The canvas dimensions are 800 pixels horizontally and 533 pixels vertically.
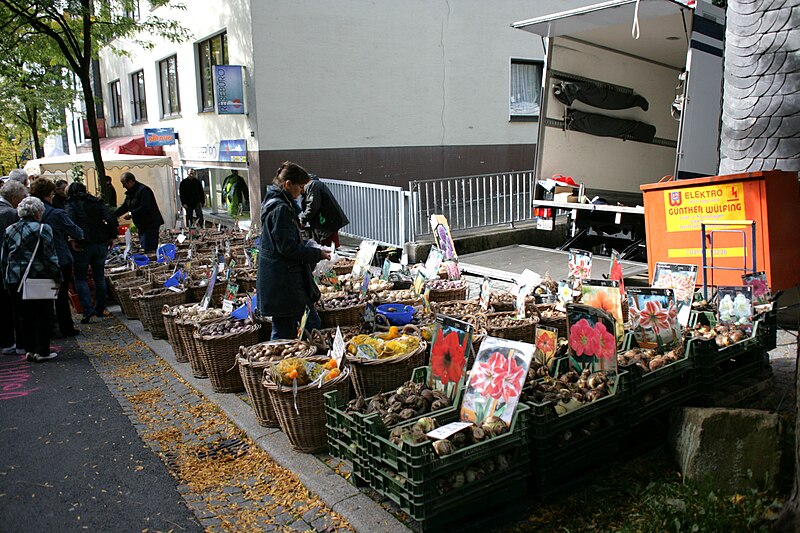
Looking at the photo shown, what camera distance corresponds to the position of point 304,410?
14.3 feet

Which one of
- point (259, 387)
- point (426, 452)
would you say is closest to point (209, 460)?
point (259, 387)

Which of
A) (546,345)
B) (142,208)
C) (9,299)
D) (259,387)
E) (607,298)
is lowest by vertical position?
(259,387)

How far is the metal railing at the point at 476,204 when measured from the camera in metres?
11.8

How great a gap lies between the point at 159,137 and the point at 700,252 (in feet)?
60.1

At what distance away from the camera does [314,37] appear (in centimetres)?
1595

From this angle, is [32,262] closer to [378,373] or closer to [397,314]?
[397,314]

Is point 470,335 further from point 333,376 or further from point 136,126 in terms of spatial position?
point 136,126

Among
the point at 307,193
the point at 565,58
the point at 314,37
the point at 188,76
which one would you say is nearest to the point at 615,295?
the point at 307,193

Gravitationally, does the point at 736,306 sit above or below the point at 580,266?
below

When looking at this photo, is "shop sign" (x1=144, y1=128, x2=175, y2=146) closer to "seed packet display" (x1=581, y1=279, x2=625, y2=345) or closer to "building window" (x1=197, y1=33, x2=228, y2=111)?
"building window" (x1=197, y1=33, x2=228, y2=111)

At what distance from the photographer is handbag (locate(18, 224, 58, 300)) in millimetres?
6965

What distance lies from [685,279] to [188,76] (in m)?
18.0

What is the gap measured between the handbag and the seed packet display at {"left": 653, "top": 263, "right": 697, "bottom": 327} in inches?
247

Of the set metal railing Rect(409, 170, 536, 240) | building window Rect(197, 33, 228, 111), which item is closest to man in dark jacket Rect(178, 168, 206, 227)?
building window Rect(197, 33, 228, 111)
